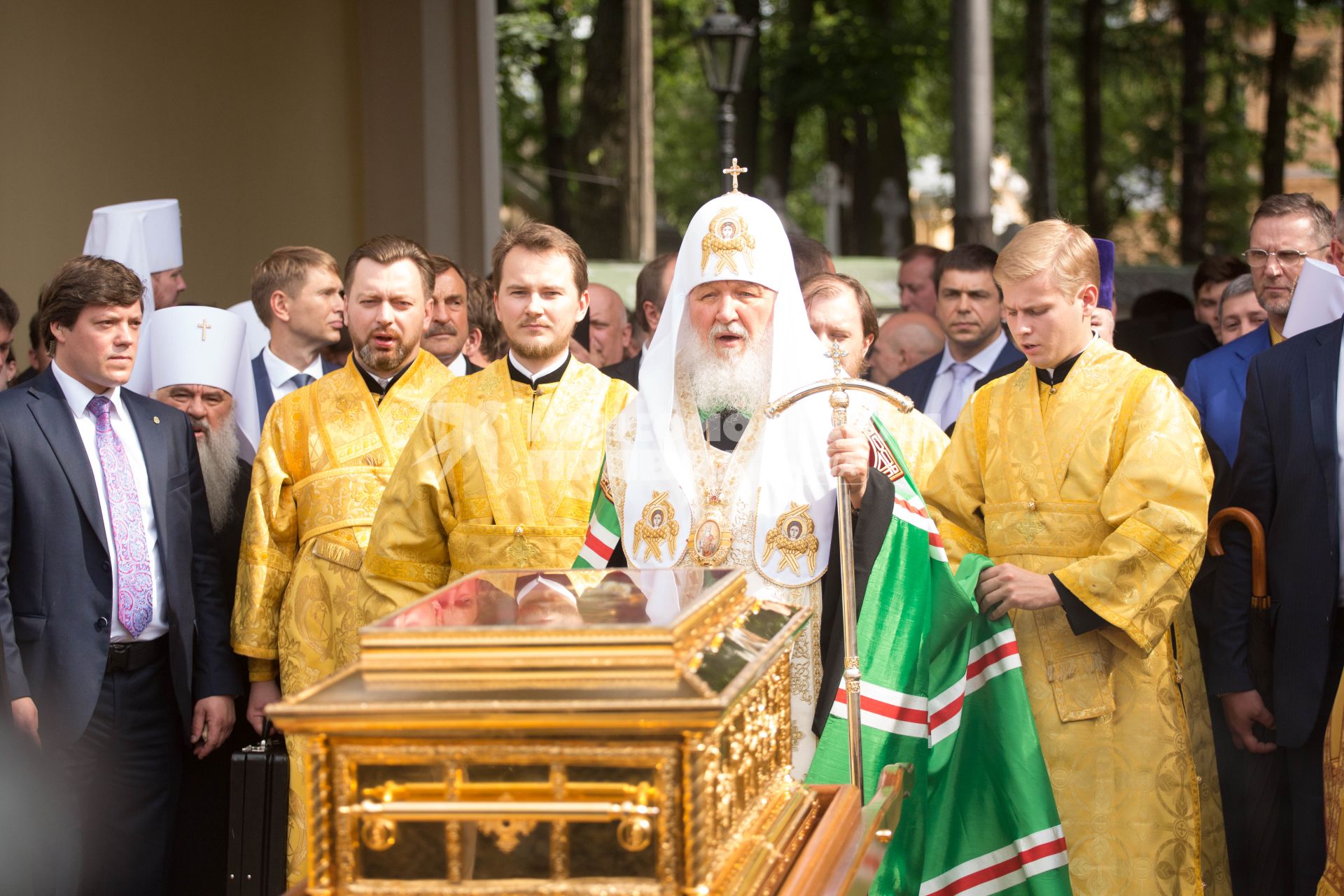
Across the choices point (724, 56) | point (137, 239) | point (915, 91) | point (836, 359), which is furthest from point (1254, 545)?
point (915, 91)

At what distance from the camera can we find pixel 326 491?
4.57 metres

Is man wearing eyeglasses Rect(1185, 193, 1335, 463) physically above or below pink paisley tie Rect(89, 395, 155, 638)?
above

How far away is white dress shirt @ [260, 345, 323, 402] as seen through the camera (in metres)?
5.44

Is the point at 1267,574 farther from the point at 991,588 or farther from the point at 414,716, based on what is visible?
the point at 414,716

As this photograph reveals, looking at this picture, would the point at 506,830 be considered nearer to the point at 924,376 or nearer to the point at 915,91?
the point at 924,376

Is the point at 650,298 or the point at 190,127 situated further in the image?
the point at 190,127

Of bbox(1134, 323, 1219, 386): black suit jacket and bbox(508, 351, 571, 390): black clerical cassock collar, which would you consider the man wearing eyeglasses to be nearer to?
bbox(1134, 323, 1219, 386): black suit jacket

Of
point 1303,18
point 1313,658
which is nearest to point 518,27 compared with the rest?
point 1303,18

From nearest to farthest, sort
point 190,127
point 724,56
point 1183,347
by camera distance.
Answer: point 1183,347
point 190,127
point 724,56

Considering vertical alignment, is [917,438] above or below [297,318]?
below

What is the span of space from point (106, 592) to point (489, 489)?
3.61 ft

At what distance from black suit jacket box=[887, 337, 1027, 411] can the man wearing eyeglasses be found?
80 cm

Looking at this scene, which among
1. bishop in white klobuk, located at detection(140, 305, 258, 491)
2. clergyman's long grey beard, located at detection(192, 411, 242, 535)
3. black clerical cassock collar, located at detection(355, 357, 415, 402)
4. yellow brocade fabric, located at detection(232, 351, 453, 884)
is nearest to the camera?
yellow brocade fabric, located at detection(232, 351, 453, 884)

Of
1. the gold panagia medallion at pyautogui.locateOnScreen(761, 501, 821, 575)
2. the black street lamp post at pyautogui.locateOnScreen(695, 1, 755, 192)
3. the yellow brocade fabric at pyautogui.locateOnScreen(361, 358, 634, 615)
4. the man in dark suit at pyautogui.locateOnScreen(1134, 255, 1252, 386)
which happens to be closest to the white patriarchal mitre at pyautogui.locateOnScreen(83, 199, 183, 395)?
the yellow brocade fabric at pyautogui.locateOnScreen(361, 358, 634, 615)
